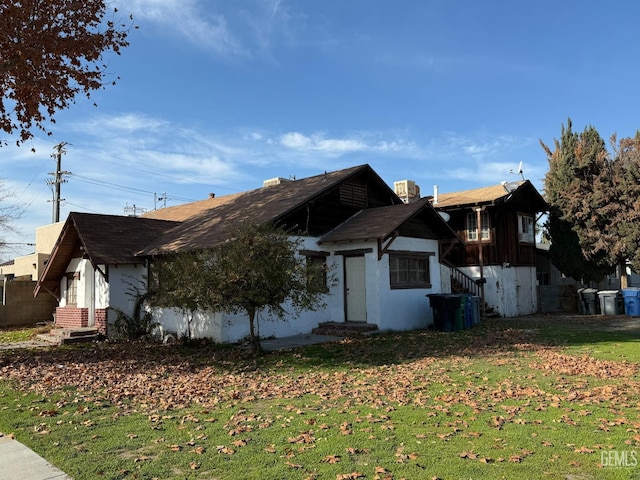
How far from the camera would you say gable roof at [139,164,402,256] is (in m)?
15.3

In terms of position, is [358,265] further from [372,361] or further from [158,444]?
[158,444]

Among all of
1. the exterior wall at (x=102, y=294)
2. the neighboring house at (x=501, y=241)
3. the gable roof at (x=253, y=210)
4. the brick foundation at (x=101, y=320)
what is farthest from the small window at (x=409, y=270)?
the brick foundation at (x=101, y=320)

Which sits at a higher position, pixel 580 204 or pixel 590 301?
pixel 580 204

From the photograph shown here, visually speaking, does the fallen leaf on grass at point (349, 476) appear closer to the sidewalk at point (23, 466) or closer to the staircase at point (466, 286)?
the sidewalk at point (23, 466)

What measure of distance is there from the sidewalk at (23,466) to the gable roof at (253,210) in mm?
8886

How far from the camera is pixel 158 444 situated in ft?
18.2

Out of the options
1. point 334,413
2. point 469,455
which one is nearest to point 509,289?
point 334,413

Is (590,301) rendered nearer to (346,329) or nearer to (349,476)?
(346,329)

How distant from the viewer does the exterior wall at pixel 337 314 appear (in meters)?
Result: 14.0

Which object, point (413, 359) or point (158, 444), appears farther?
point (413, 359)

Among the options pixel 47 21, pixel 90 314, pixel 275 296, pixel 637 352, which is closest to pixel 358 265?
pixel 275 296

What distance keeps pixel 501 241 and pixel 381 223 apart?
30.7ft

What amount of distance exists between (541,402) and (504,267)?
664 inches

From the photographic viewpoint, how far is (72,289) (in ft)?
60.7
